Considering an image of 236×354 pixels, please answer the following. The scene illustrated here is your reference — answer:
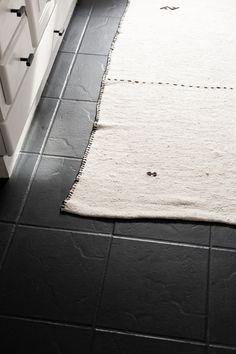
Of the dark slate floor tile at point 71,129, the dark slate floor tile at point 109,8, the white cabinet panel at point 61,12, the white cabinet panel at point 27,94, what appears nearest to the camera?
the white cabinet panel at point 27,94

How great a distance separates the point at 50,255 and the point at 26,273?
8 cm

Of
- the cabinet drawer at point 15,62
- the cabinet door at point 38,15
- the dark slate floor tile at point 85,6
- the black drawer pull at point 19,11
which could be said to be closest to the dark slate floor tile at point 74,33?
the dark slate floor tile at point 85,6

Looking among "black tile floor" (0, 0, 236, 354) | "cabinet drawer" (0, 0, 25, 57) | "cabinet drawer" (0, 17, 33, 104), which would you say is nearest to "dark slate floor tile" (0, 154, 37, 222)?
"black tile floor" (0, 0, 236, 354)

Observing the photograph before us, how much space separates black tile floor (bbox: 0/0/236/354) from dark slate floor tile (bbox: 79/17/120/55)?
52cm

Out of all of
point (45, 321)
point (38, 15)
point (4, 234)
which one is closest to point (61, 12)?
point (38, 15)

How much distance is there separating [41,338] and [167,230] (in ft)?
1.43

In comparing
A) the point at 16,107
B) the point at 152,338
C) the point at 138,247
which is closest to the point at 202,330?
the point at 152,338

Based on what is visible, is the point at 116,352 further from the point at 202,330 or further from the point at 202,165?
the point at 202,165

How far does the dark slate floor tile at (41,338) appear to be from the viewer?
42.1 inches

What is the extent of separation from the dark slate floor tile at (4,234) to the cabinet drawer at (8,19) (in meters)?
0.47

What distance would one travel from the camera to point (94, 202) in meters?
1.34

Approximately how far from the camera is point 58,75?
1.74 meters

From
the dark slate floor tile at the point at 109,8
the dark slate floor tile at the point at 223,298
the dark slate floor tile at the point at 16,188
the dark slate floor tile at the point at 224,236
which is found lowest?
the dark slate floor tile at the point at 223,298

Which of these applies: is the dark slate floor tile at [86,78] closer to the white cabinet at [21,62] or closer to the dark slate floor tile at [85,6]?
the white cabinet at [21,62]
